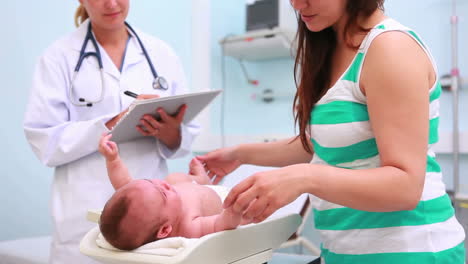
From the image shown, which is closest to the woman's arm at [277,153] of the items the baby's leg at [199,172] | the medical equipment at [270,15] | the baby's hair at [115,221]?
the baby's leg at [199,172]

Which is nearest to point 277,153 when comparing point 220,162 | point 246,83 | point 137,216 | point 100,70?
point 220,162

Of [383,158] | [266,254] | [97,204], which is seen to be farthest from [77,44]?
[383,158]

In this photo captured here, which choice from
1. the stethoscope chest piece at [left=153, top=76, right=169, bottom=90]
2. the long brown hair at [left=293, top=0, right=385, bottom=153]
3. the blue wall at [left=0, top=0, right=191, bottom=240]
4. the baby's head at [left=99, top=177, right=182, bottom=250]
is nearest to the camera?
the baby's head at [left=99, top=177, right=182, bottom=250]

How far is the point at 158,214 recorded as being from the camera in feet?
2.83

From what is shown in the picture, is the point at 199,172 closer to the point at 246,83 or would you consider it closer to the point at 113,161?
the point at 113,161

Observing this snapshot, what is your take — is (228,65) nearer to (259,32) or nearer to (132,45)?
(259,32)

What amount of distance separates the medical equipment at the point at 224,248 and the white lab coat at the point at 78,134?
0.50m

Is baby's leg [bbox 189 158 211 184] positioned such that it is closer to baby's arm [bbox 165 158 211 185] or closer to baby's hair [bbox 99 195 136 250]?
baby's arm [bbox 165 158 211 185]

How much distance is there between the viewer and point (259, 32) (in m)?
3.01

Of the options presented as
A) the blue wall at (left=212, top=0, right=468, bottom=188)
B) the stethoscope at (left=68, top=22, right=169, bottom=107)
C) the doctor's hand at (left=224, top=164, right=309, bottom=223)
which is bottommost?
the blue wall at (left=212, top=0, right=468, bottom=188)

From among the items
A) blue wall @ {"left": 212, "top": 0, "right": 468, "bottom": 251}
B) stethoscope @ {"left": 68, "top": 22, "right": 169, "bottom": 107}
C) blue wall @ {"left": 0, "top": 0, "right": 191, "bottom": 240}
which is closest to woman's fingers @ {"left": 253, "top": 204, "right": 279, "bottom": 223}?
stethoscope @ {"left": 68, "top": 22, "right": 169, "bottom": 107}

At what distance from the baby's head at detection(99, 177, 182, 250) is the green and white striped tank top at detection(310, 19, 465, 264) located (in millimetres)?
375

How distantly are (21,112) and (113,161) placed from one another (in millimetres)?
1156

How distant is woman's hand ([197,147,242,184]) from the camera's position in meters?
1.34
